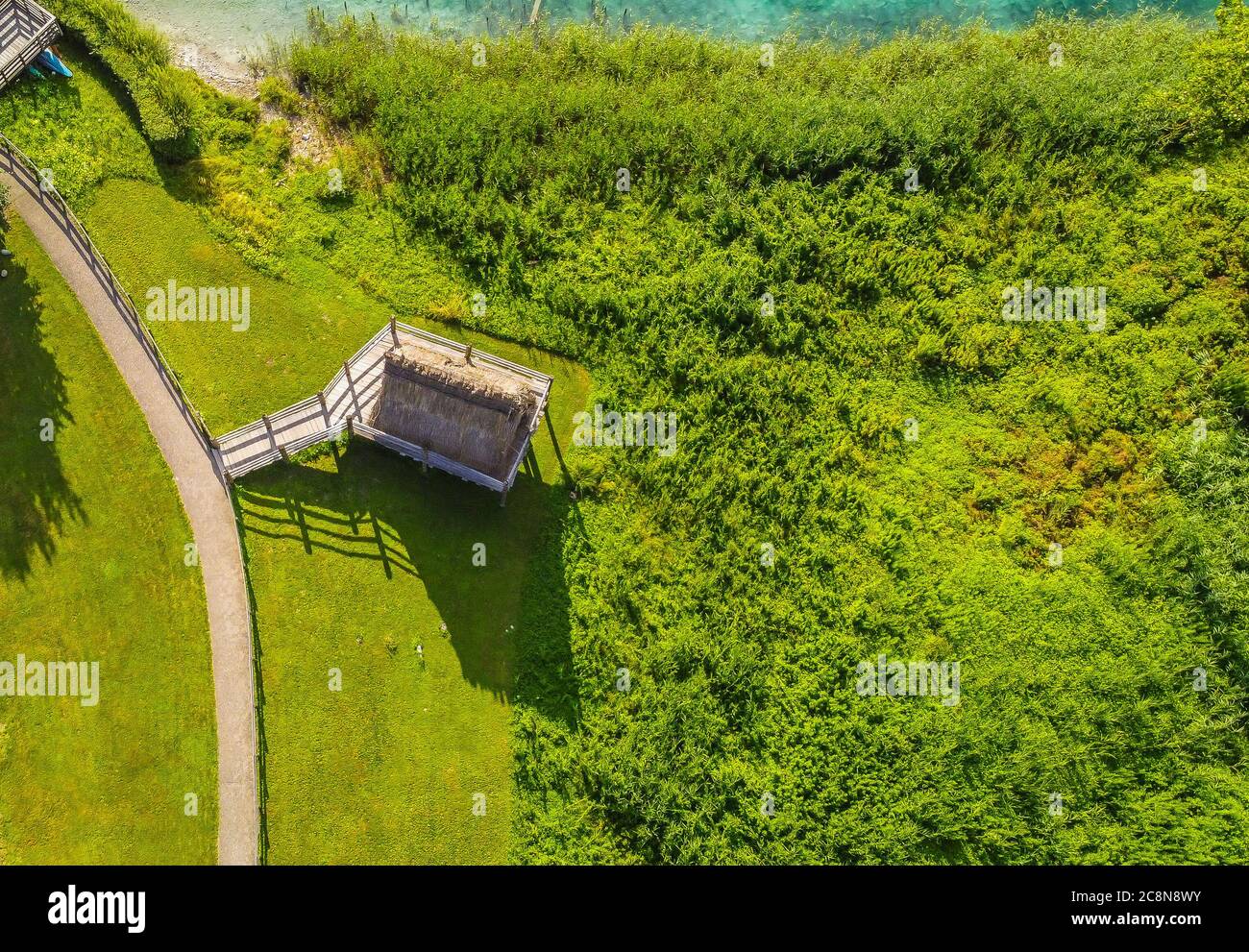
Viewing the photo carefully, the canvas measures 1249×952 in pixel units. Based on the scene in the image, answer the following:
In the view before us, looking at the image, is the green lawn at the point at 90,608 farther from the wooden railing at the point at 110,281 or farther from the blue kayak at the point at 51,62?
the blue kayak at the point at 51,62

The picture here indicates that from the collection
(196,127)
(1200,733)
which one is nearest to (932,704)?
(1200,733)

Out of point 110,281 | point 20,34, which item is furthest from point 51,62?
point 110,281

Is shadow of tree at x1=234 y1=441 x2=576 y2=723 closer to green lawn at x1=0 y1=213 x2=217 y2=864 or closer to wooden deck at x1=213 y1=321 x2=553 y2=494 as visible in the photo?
wooden deck at x1=213 y1=321 x2=553 y2=494

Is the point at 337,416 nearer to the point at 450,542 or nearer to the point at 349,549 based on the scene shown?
the point at 349,549

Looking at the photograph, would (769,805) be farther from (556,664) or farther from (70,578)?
(70,578)

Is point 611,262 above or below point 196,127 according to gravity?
below

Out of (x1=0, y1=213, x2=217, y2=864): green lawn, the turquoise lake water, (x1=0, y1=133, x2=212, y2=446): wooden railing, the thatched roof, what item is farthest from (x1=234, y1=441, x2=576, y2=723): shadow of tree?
the turquoise lake water
